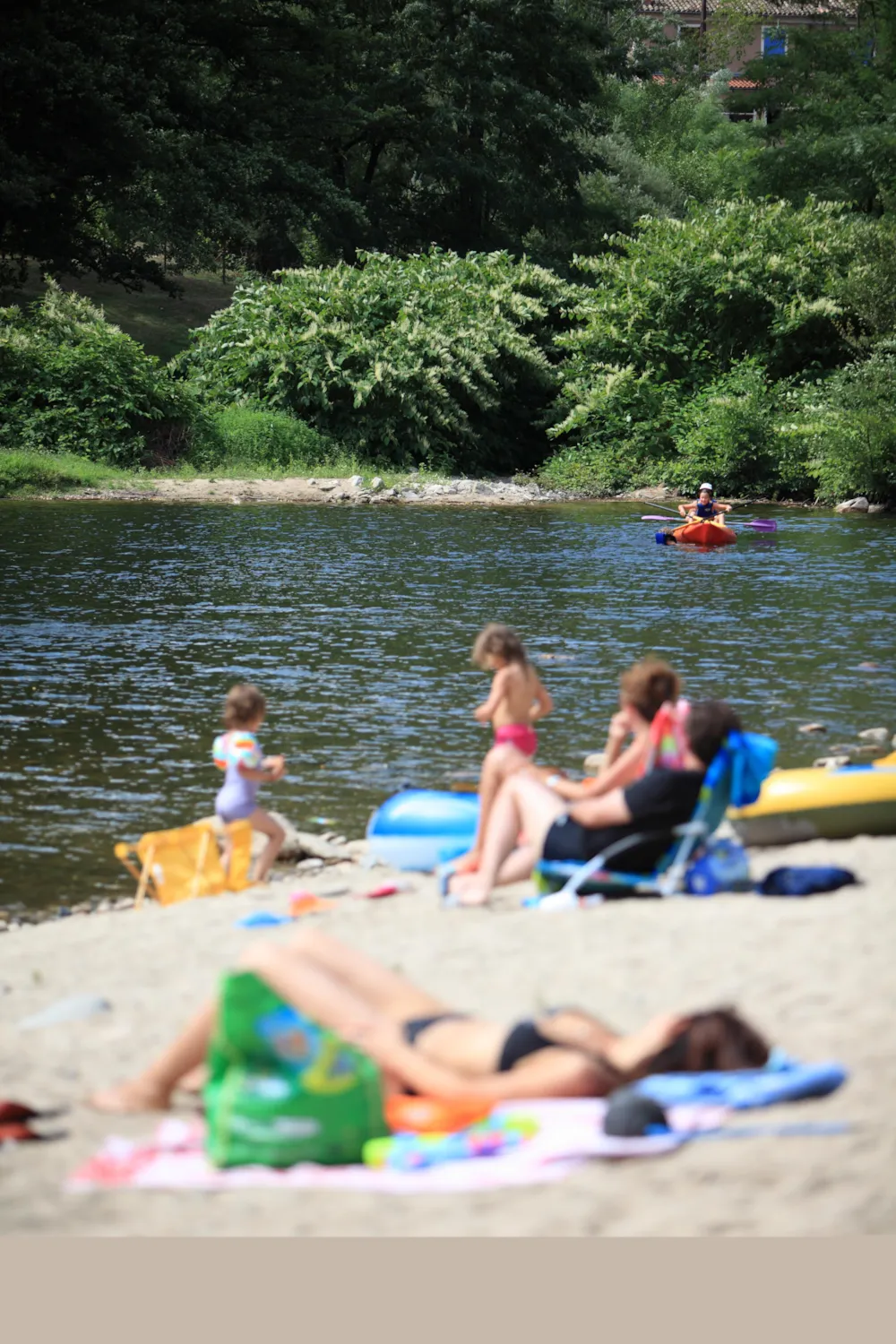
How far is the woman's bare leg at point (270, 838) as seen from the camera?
29.4 ft

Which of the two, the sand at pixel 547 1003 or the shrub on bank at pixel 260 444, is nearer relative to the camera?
the sand at pixel 547 1003

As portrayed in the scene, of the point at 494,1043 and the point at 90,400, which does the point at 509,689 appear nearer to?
the point at 494,1043

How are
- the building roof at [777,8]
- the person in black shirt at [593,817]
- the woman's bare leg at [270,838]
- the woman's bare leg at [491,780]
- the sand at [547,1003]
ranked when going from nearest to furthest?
the sand at [547,1003]
the person in black shirt at [593,817]
the woman's bare leg at [491,780]
the woman's bare leg at [270,838]
the building roof at [777,8]

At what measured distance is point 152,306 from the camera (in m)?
53.8

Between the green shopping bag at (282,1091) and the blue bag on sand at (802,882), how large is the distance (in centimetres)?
309

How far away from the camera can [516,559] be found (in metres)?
25.4

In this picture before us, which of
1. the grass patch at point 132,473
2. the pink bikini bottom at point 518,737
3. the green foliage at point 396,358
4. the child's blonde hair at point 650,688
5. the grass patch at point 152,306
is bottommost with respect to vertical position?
the pink bikini bottom at point 518,737

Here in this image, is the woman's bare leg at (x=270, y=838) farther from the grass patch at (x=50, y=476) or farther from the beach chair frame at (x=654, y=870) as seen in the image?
the grass patch at (x=50, y=476)

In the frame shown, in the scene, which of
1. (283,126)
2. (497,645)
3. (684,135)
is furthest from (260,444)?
(684,135)

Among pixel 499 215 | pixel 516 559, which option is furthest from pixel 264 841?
pixel 499 215

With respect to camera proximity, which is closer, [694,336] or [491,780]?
[491,780]

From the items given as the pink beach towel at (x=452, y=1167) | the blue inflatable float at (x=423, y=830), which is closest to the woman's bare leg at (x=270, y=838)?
the blue inflatable float at (x=423, y=830)

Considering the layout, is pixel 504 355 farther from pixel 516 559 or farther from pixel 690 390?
pixel 516 559

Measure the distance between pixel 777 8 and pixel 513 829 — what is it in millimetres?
77209
